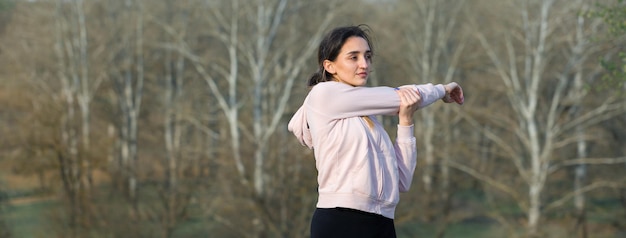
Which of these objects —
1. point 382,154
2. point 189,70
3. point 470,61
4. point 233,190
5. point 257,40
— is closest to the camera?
point 382,154

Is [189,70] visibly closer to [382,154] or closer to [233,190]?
[233,190]

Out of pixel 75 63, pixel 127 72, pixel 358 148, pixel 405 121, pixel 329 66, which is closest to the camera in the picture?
pixel 358 148

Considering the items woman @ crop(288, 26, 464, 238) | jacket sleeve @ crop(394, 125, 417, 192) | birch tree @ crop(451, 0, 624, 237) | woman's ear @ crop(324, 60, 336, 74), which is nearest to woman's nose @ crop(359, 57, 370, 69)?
woman @ crop(288, 26, 464, 238)

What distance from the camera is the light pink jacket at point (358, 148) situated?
2.47m

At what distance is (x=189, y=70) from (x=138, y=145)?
3.23 meters

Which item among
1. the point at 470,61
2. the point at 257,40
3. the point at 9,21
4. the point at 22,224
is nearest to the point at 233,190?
the point at 257,40

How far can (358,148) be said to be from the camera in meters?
2.45

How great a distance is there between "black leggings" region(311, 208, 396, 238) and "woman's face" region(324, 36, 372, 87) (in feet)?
1.40

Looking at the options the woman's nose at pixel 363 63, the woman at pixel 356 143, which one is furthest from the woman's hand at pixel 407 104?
the woman's nose at pixel 363 63

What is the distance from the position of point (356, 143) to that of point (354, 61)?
0.30 meters

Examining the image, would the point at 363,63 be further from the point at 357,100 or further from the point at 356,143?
the point at 356,143

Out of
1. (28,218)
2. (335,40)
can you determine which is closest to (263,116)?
(28,218)

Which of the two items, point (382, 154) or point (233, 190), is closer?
Answer: point (382, 154)

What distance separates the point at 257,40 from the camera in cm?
2119
